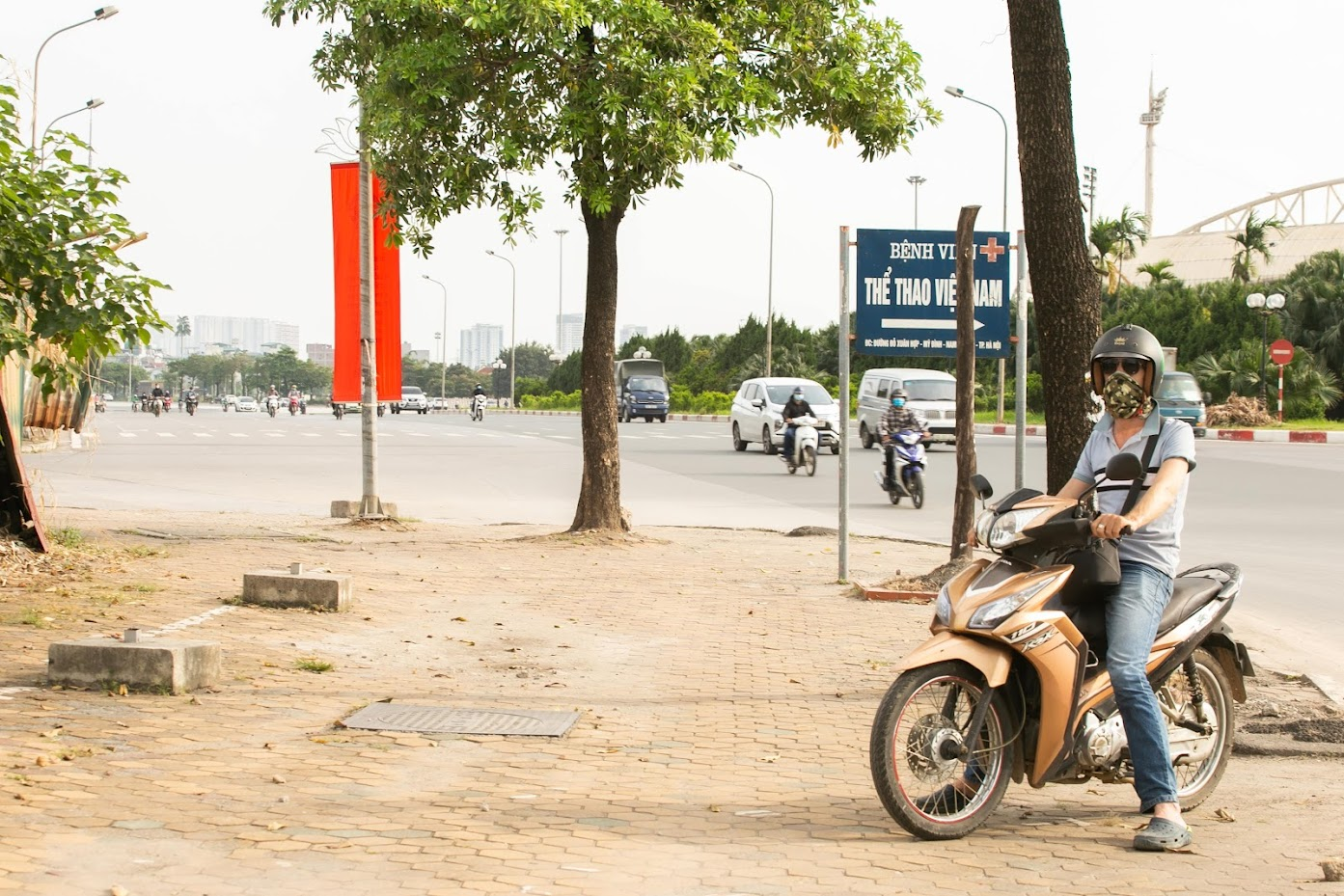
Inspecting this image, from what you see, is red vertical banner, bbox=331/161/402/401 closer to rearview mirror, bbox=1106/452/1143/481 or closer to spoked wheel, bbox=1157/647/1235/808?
spoked wheel, bbox=1157/647/1235/808

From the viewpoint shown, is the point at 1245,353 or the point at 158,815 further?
the point at 1245,353

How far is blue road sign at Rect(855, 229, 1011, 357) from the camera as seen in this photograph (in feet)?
36.4

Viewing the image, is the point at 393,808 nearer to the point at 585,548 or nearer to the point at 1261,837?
the point at 1261,837

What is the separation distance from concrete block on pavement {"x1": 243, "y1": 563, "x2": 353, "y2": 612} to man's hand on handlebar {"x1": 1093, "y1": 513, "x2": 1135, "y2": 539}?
19.6 feet

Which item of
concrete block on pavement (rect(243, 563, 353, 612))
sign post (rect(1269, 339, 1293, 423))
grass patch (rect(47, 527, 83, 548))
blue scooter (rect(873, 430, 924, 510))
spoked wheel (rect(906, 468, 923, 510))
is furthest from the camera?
sign post (rect(1269, 339, 1293, 423))

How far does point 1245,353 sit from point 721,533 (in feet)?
127

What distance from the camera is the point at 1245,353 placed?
50.1 m

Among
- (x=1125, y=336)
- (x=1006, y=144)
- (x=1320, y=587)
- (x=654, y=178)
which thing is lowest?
(x=1320, y=587)

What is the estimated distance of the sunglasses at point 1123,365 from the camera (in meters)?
5.12

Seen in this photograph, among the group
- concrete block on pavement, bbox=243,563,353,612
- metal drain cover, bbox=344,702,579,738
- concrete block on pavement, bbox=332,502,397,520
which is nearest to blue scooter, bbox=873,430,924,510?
concrete block on pavement, bbox=332,502,397,520

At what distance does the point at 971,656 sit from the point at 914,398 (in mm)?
30198

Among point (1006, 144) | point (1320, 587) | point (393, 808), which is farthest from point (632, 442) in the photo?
point (393, 808)

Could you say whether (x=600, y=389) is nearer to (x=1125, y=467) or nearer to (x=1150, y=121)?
(x=1125, y=467)

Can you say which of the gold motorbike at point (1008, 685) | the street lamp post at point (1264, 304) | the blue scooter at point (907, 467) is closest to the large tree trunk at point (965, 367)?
the gold motorbike at point (1008, 685)
